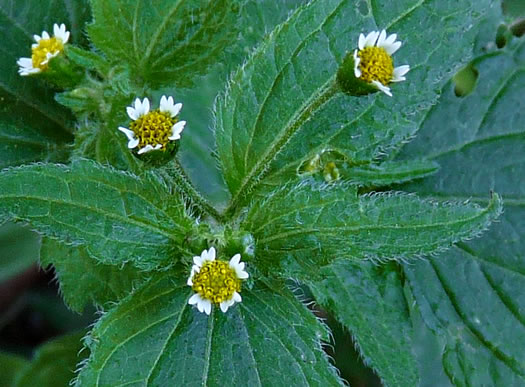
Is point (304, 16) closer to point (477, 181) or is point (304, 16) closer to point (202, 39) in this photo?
point (202, 39)

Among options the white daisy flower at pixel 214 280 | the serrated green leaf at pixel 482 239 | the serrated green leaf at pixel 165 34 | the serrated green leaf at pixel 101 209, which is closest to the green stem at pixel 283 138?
the serrated green leaf at pixel 101 209

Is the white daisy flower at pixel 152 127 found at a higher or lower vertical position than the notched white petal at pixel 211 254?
higher

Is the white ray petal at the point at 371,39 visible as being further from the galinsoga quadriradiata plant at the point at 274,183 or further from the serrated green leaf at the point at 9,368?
the serrated green leaf at the point at 9,368

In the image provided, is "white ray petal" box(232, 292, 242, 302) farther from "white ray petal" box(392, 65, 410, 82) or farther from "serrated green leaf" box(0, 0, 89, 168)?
"serrated green leaf" box(0, 0, 89, 168)

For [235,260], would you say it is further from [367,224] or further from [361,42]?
[361,42]

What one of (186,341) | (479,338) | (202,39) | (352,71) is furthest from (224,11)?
(479,338)

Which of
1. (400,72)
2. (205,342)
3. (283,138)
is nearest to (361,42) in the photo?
(400,72)

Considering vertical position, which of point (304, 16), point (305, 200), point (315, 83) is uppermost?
point (304, 16)
